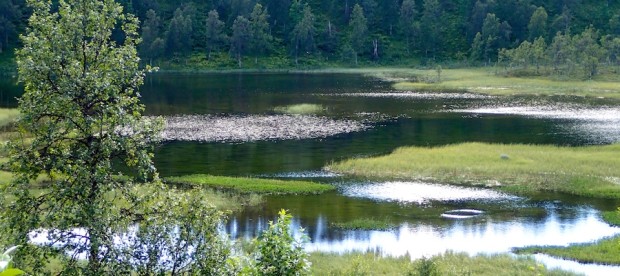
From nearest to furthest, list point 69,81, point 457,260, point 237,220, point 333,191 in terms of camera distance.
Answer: point 69,81
point 457,260
point 237,220
point 333,191

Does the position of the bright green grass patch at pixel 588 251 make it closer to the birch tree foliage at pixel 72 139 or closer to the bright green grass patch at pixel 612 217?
the bright green grass patch at pixel 612 217

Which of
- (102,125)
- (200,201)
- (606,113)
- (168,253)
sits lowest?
(606,113)

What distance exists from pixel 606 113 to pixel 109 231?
94128 millimetres

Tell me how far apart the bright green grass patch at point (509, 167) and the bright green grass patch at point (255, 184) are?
23.0 ft

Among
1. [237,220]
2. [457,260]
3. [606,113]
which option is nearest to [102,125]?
[457,260]

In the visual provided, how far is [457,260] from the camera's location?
3366 cm

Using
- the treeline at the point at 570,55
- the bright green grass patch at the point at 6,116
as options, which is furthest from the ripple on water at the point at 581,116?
the bright green grass patch at the point at 6,116

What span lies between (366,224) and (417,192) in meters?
10.3

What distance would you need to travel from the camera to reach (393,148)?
6931 centimetres

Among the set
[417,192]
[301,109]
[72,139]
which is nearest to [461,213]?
[417,192]

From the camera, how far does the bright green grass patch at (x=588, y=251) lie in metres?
34.5

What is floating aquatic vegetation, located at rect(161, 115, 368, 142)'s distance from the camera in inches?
3066

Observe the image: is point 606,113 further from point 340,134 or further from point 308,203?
point 308,203

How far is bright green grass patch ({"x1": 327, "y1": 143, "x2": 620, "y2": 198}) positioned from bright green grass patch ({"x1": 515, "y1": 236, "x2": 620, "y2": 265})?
1357 cm
